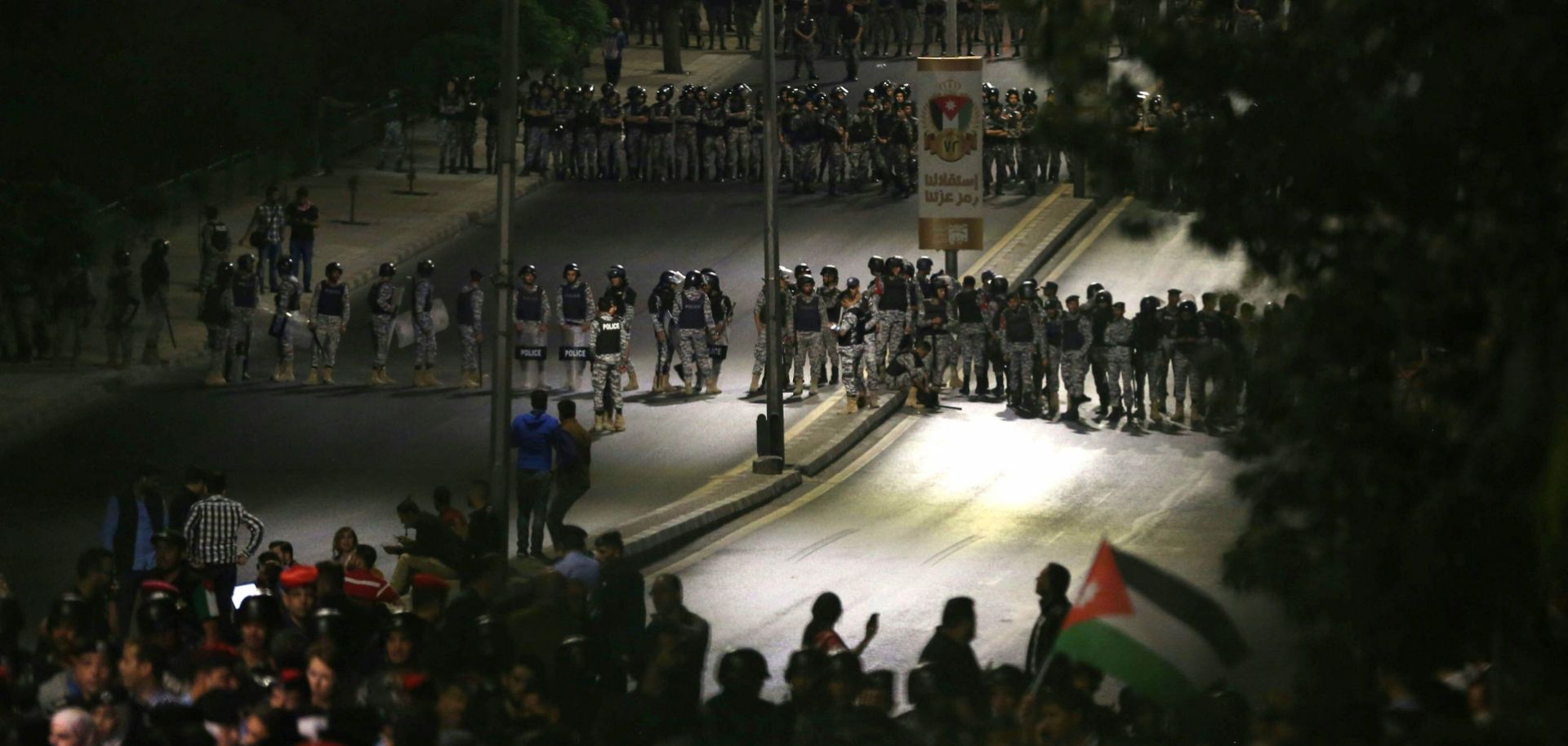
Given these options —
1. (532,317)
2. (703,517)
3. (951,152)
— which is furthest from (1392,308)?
(951,152)

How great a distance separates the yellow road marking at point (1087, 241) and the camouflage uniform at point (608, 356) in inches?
393

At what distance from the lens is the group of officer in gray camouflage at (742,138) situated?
40594 millimetres

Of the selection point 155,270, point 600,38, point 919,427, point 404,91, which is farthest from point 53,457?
point 600,38

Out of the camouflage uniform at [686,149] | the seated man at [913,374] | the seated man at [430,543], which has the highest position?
the camouflage uniform at [686,149]

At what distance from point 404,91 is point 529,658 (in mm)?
33095

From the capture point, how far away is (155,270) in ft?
94.8

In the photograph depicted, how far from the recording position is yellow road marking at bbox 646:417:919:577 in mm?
20703

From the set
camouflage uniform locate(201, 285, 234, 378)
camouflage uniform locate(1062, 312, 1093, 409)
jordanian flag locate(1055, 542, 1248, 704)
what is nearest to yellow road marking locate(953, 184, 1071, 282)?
camouflage uniform locate(1062, 312, 1093, 409)

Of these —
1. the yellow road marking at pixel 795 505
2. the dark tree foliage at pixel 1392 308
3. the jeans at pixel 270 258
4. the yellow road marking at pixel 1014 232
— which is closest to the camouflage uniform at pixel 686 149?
the yellow road marking at pixel 1014 232

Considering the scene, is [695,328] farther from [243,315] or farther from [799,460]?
[243,315]

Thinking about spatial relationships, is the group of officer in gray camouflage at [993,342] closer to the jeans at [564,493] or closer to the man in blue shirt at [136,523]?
the jeans at [564,493]

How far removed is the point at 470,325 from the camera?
29.2m

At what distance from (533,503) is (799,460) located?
219 inches

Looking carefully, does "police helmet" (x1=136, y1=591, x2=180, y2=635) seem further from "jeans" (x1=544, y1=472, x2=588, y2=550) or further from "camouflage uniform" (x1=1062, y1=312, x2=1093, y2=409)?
"camouflage uniform" (x1=1062, y1=312, x2=1093, y2=409)
